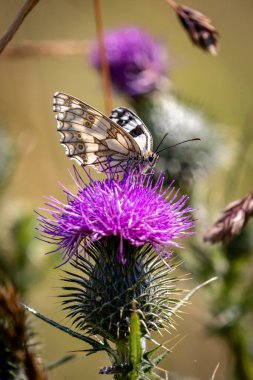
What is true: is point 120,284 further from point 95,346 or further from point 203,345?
point 203,345

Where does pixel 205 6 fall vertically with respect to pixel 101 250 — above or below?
above

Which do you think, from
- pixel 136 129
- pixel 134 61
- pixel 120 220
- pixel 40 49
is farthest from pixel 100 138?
pixel 134 61

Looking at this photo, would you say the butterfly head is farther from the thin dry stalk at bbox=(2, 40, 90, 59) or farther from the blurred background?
the blurred background

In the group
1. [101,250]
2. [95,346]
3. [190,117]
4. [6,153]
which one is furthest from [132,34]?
[95,346]

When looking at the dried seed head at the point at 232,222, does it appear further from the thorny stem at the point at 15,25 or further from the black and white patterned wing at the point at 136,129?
the thorny stem at the point at 15,25

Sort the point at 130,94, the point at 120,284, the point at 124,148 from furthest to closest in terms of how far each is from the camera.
A: 1. the point at 130,94
2. the point at 124,148
3. the point at 120,284

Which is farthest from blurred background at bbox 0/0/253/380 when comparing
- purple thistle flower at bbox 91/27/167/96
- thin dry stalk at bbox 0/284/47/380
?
thin dry stalk at bbox 0/284/47/380

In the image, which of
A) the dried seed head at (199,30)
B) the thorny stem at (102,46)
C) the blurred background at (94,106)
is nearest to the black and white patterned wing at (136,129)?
the dried seed head at (199,30)

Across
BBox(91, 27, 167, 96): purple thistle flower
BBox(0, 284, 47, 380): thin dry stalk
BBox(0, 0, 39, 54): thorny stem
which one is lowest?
BBox(0, 284, 47, 380): thin dry stalk
